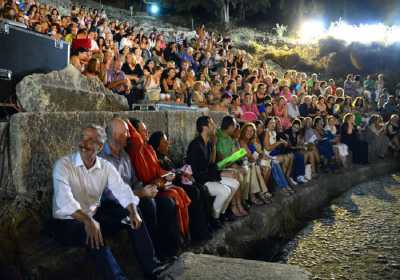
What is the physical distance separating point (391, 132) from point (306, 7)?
27.3 metres

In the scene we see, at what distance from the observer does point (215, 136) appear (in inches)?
229

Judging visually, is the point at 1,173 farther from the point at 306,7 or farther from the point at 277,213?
the point at 306,7

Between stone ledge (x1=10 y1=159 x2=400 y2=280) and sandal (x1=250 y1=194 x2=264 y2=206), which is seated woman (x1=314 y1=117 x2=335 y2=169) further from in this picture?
sandal (x1=250 y1=194 x2=264 y2=206)

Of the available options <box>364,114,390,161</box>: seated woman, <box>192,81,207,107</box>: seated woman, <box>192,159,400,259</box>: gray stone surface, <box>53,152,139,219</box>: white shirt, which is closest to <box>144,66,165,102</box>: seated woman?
<box>192,81,207,107</box>: seated woman

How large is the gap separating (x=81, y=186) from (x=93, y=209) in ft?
0.76

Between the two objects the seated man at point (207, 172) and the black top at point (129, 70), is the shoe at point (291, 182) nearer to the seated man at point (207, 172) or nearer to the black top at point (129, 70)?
the seated man at point (207, 172)

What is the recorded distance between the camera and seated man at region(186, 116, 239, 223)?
5.04 m

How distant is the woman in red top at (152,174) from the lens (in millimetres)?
4082

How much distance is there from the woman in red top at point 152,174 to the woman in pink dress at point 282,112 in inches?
223

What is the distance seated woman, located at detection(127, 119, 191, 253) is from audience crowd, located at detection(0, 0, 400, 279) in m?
0.01

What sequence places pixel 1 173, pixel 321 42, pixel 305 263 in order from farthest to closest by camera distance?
pixel 321 42
pixel 305 263
pixel 1 173

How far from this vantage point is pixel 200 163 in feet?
16.7

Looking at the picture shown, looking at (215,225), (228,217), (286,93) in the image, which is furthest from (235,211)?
(286,93)

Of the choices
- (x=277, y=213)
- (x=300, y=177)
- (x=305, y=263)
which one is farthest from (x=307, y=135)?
(x=305, y=263)
